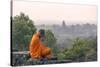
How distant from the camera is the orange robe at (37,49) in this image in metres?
2.54

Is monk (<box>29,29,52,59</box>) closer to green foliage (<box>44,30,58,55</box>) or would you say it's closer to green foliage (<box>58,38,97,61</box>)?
green foliage (<box>44,30,58,55</box>)

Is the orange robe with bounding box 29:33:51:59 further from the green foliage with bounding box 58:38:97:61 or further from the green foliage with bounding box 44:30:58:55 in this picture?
the green foliage with bounding box 58:38:97:61

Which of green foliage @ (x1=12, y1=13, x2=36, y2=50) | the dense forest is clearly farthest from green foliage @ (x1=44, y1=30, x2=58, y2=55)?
green foliage @ (x1=12, y1=13, x2=36, y2=50)

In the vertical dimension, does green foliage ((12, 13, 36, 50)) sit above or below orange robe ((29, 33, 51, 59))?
above

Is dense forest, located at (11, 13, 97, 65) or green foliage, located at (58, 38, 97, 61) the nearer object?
dense forest, located at (11, 13, 97, 65)

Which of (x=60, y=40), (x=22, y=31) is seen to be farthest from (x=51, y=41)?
(x=22, y=31)

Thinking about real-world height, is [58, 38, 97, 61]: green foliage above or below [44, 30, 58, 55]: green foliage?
below

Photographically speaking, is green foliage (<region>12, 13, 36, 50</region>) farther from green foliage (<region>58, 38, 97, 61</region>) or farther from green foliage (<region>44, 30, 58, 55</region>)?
green foliage (<region>58, 38, 97, 61</region>)

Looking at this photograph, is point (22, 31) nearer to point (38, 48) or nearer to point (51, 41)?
point (38, 48)

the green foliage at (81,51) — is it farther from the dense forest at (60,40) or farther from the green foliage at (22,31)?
the green foliage at (22,31)

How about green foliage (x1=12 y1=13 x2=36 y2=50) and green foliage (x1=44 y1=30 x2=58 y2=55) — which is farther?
green foliage (x1=44 y1=30 x2=58 y2=55)

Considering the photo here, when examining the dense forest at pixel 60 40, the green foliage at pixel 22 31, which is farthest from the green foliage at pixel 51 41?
the green foliage at pixel 22 31

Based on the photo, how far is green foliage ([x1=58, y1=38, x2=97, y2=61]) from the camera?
106 inches

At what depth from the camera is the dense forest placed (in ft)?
8.13
